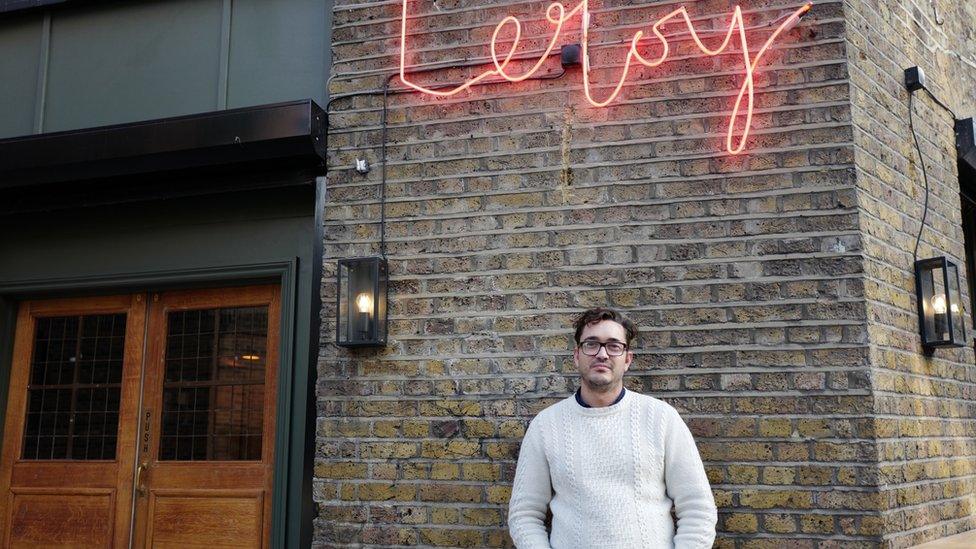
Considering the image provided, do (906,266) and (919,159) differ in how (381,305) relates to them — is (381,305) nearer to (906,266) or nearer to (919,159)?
(906,266)

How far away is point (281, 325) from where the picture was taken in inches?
180

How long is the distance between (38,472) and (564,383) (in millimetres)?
3323

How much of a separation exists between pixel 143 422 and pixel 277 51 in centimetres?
224

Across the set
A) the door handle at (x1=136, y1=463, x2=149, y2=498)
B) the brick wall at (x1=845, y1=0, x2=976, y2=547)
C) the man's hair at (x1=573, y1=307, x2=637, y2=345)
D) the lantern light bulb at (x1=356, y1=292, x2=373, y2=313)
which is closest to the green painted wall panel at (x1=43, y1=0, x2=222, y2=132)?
the lantern light bulb at (x1=356, y1=292, x2=373, y2=313)

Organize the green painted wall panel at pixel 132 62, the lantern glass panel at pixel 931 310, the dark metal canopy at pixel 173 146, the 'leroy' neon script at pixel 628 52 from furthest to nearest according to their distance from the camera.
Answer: the green painted wall panel at pixel 132 62 < the dark metal canopy at pixel 173 146 < the lantern glass panel at pixel 931 310 < the 'leroy' neon script at pixel 628 52

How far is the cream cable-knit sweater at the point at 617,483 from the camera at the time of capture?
2.85 m

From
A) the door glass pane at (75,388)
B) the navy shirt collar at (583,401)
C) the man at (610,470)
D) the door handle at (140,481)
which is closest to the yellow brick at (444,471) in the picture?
the man at (610,470)

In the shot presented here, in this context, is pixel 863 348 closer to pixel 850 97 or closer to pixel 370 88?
pixel 850 97

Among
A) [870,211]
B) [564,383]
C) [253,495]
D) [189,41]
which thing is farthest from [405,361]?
[189,41]

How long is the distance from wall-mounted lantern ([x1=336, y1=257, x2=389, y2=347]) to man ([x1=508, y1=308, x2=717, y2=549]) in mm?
1164

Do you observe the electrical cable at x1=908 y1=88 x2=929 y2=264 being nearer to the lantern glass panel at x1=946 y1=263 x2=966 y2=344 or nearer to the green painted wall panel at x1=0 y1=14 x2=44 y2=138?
the lantern glass panel at x1=946 y1=263 x2=966 y2=344

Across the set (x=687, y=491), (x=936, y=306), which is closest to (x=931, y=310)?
(x=936, y=306)

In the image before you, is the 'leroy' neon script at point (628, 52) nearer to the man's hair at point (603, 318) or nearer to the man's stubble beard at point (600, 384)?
the man's hair at point (603, 318)

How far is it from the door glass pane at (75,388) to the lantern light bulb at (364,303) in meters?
1.87
